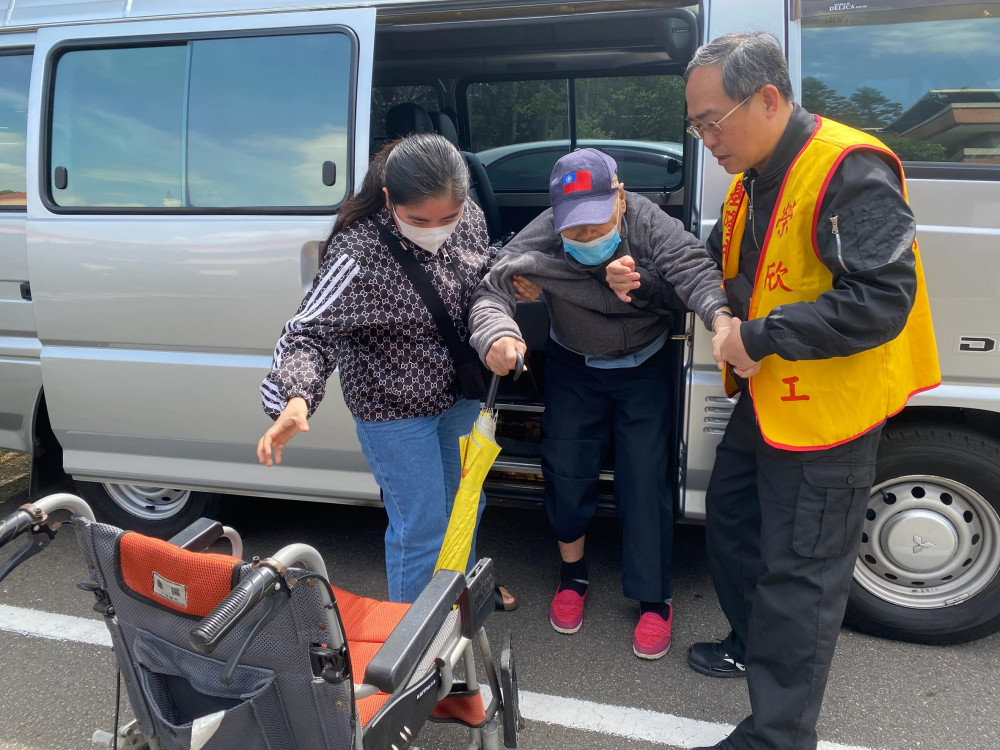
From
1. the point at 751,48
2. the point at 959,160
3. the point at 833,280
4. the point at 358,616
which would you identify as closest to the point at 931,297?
the point at 959,160

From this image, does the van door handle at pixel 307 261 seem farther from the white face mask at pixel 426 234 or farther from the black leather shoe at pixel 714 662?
the black leather shoe at pixel 714 662

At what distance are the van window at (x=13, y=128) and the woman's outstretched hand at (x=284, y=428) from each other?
2.04 m

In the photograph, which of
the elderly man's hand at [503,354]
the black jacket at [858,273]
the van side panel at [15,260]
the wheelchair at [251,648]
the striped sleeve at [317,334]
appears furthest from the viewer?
the van side panel at [15,260]

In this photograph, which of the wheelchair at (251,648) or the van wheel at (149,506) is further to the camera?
the van wheel at (149,506)

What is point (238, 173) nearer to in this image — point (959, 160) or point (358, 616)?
point (358, 616)

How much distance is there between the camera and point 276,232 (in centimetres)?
A: 261

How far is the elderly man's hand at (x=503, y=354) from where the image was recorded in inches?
74.6

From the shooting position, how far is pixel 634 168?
4.01 metres

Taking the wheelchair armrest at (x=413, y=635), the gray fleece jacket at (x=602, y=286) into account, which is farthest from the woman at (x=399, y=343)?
the wheelchair armrest at (x=413, y=635)

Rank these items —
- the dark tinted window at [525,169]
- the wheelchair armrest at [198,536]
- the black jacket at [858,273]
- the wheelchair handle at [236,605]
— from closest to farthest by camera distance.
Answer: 1. the wheelchair handle at [236,605]
2. the black jacket at [858,273]
3. the wheelchair armrest at [198,536]
4. the dark tinted window at [525,169]

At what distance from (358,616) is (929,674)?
1761 mm

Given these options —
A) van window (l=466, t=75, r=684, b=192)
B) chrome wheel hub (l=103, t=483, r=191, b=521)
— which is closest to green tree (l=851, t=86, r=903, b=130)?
van window (l=466, t=75, r=684, b=192)

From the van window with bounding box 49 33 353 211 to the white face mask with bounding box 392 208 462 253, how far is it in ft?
2.57

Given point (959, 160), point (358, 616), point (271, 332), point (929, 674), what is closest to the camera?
point (358, 616)
